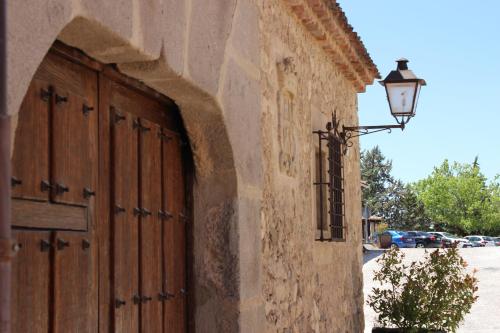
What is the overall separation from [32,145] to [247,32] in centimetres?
192

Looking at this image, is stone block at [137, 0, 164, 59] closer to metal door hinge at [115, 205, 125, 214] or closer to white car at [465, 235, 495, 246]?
metal door hinge at [115, 205, 125, 214]

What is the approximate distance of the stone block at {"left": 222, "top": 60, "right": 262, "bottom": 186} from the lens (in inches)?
146

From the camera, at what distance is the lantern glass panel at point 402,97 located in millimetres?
7387

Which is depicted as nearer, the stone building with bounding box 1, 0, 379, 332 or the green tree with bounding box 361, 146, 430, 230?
the stone building with bounding box 1, 0, 379, 332

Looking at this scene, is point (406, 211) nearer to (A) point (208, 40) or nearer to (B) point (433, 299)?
(B) point (433, 299)

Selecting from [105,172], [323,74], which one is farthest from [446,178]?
[105,172]

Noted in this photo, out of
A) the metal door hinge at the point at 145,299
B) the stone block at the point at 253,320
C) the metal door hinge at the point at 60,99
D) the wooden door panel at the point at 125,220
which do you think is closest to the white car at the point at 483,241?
the stone block at the point at 253,320

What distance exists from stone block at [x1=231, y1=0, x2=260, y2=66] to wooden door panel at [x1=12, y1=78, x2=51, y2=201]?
1506 millimetres

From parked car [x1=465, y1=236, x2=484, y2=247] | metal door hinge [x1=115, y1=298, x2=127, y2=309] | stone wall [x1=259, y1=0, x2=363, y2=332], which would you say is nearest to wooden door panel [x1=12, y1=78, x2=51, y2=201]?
metal door hinge [x1=115, y1=298, x2=127, y2=309]

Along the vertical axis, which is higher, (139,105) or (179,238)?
(139,105)

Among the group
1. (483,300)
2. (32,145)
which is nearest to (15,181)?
(32,145)

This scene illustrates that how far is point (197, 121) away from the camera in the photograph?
3.62 metres

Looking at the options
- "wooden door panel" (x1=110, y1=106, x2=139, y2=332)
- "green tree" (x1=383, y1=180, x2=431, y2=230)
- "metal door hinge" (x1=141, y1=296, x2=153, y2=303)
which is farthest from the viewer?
"green tree" (x1=383, y1=180, x2=431, y2=230)

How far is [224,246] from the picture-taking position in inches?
146
